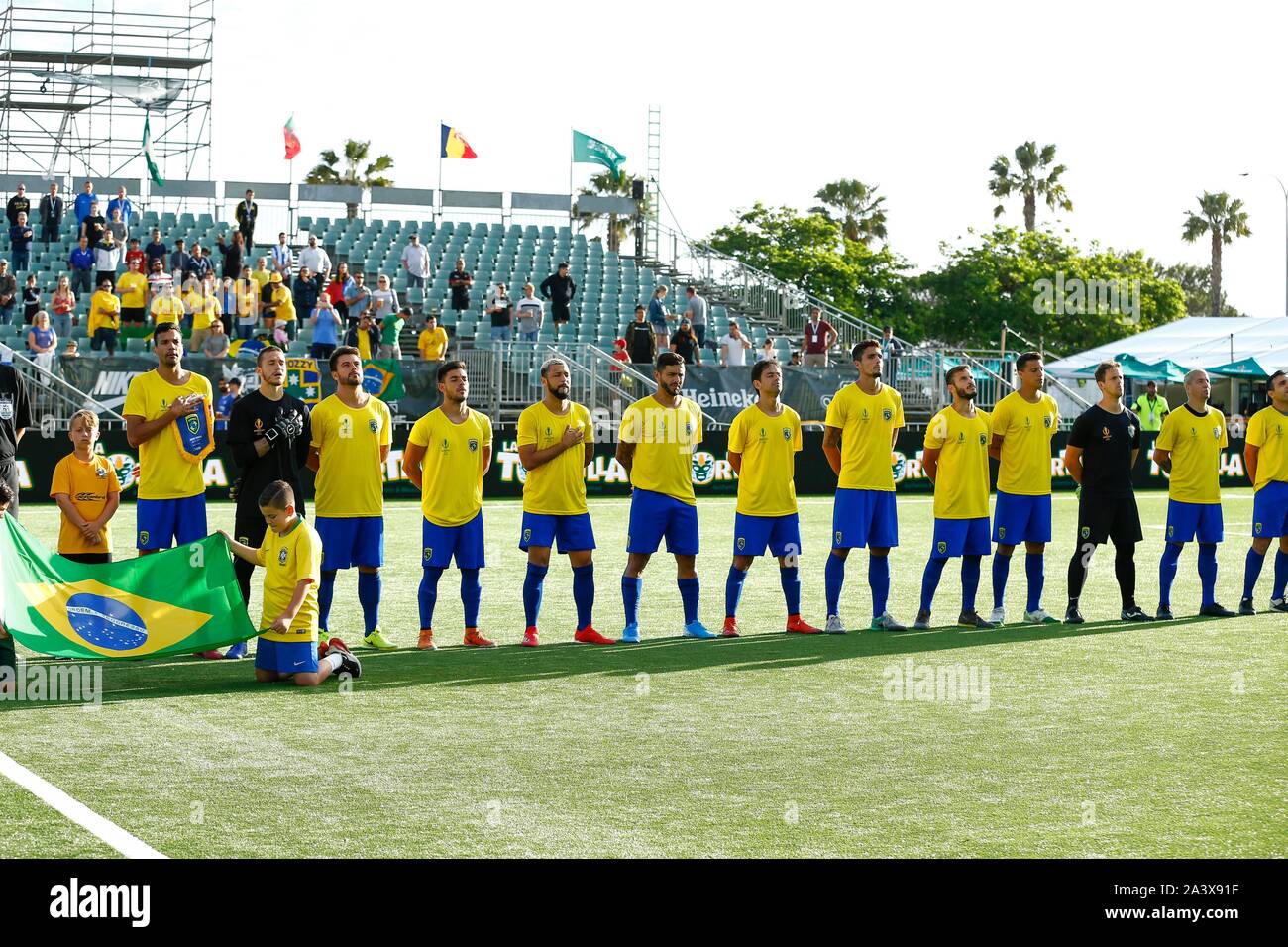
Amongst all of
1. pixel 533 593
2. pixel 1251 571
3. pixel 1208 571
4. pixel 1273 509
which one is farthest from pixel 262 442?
pixel 1273 509

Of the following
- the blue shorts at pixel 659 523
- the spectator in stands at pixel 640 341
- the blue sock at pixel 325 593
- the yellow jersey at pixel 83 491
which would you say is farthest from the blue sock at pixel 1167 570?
the spectator in stands at pixel 640 341

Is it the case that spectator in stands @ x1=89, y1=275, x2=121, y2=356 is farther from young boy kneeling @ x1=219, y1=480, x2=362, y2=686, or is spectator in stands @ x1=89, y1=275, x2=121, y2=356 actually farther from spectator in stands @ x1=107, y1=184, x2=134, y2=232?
young boy kneeling @ x1=219, y1=480, x2=362, y2=686

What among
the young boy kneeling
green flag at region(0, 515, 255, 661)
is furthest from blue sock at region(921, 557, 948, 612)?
green flag at region(0, 515, 255, 661)

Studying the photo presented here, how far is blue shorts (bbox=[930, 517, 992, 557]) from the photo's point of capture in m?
12.2

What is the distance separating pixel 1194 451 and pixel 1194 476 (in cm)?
22

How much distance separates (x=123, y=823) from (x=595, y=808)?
6.08 feet

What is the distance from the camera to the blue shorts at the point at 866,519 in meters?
12.0

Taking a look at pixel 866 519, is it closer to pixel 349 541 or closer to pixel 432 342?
pixel 349 541

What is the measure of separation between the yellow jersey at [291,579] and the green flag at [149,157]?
32986mm

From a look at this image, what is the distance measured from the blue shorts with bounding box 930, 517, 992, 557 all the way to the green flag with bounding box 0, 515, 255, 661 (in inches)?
210

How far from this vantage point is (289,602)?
9.48m

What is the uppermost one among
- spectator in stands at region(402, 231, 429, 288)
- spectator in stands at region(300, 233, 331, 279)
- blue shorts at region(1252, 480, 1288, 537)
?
spectator in stands at region(402, 231, 429, 288)

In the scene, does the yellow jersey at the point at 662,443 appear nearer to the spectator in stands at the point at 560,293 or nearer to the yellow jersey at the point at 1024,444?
the yellow jersey at the point at 1024,444
